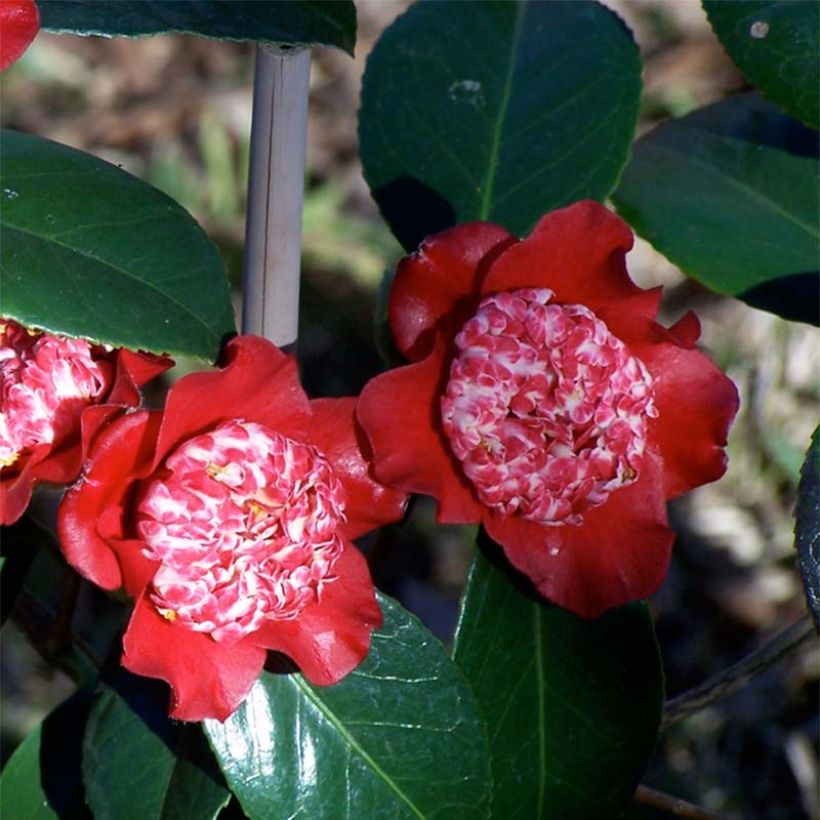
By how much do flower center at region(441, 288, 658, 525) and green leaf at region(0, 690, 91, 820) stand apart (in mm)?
467

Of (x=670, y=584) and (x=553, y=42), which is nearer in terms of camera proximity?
(x=553, y=42)

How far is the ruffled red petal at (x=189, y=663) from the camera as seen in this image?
69cm

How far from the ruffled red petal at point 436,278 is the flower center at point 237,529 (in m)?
0.10

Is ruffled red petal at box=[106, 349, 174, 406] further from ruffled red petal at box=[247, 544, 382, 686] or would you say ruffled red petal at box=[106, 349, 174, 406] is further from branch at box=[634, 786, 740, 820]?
branch at box=[634, 786, 740, 820]

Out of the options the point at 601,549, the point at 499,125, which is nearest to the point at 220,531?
the point at 601,549

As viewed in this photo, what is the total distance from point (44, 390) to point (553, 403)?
0.28 meters

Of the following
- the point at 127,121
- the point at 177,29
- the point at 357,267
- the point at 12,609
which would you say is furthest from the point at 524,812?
the point at 127,121

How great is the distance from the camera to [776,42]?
90 cm

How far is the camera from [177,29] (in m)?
0.75

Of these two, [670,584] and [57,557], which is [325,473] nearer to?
[57,557]

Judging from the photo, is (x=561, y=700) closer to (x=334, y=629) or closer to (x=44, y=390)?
(x=334, y=629)

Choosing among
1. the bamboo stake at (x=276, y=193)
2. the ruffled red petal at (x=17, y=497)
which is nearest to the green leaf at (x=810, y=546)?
the bamboo stake at (x=276, y=193)

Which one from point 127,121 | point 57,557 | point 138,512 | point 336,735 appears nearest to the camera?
point 138,512

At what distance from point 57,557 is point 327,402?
1.06ft
